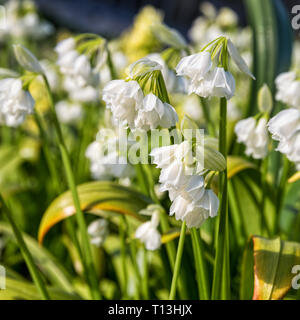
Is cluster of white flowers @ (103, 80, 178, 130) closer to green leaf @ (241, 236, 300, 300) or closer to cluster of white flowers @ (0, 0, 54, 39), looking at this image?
green leaf @ (241, 236, 300, 300)

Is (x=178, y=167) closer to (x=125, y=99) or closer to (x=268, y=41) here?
(x=125, y=99)

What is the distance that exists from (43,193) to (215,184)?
1.29 m

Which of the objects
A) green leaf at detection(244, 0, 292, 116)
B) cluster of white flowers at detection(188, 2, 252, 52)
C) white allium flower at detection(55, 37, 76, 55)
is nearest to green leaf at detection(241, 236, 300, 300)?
white allium flower at detection(55, 37, 76, 55)

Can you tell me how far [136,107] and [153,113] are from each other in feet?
0.11

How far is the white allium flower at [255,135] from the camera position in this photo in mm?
1135

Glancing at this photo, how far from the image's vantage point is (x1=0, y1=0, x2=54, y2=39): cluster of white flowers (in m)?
2.74

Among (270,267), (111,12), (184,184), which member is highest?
(111,12)

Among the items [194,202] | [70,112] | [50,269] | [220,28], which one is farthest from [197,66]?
[220,28]

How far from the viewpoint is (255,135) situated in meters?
1.15

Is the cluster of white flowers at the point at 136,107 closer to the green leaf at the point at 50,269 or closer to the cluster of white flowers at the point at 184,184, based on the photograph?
the cluster of white flowers at the point at 184,184

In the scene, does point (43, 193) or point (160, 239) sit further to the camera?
point (43, 193)
